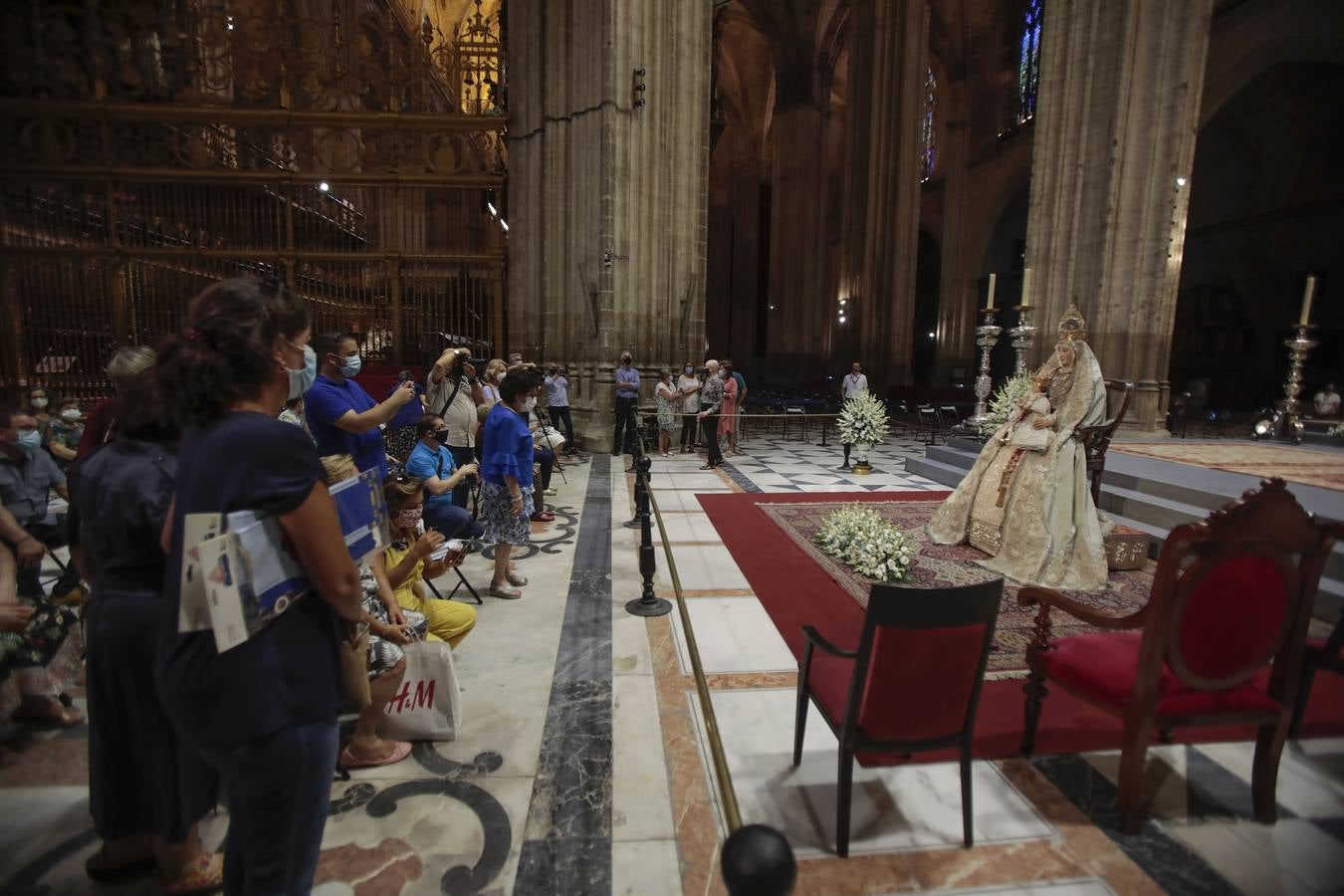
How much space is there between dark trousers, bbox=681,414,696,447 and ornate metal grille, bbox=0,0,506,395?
3.80 m

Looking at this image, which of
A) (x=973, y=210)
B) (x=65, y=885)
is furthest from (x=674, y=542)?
(x=973, y=210)

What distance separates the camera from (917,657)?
2061 millimetres

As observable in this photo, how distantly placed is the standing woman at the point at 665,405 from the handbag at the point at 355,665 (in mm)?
8636

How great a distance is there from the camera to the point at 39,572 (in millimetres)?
3691

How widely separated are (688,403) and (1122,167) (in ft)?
27.7

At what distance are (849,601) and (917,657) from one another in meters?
2.59

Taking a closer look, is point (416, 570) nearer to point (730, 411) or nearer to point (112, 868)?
point (112, 868)

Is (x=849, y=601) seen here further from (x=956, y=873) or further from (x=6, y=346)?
(x=6, y=346)

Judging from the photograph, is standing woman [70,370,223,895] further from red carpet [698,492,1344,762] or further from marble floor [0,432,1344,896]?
red carpet [698,492,1344,762]

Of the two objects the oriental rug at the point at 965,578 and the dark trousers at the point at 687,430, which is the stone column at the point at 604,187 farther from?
the oriental rug at the point at 965,578

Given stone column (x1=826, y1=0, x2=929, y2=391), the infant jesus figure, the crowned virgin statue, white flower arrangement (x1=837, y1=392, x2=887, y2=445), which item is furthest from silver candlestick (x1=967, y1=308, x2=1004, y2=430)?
stone column (x1=826, y1=0, x2=929, y2=391)

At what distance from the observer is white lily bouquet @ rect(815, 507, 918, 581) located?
16.6 ft

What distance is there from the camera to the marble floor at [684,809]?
212 cm

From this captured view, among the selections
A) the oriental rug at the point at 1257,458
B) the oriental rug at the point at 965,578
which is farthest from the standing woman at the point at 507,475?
the oriental rug at the point at 1257,458
